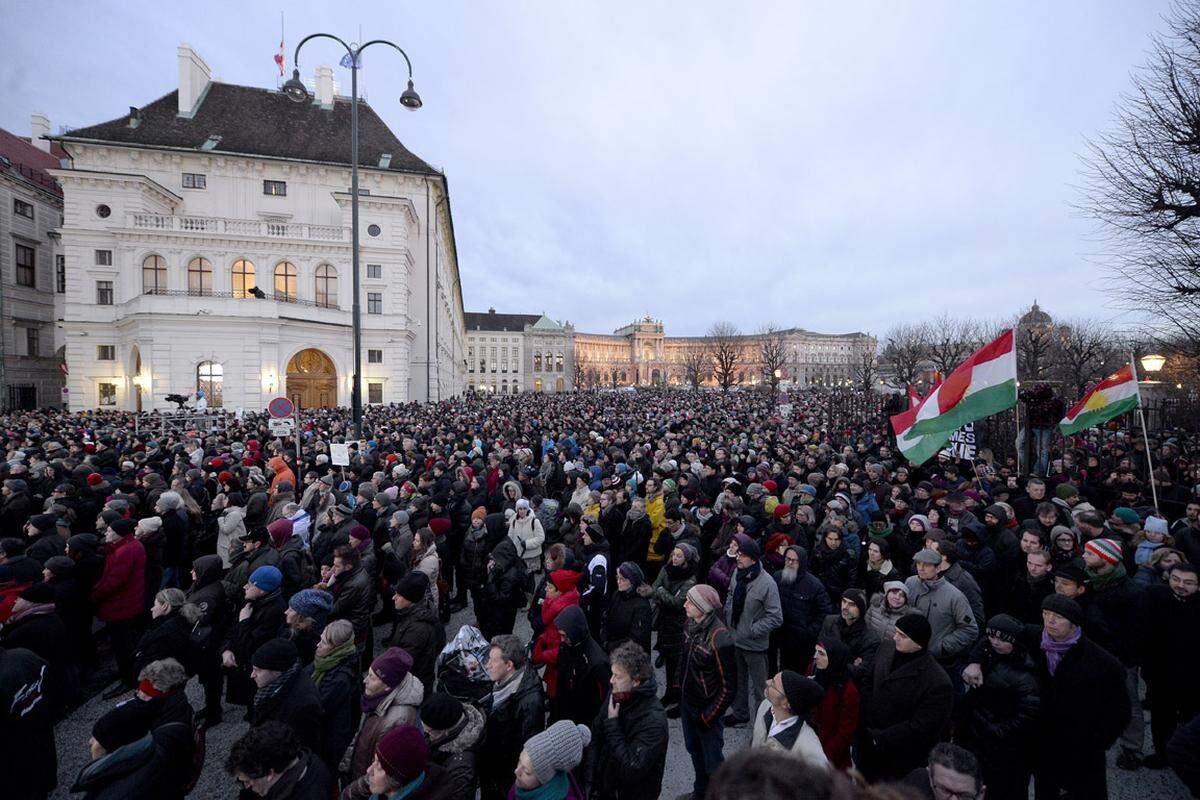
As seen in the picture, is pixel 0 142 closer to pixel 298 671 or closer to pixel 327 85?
pixel 327 85

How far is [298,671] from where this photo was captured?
3.50 m

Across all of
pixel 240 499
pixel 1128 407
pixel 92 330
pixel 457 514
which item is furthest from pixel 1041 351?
pixel 92 330

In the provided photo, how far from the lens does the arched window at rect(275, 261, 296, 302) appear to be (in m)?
32.1

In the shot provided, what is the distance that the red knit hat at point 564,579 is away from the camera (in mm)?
4605

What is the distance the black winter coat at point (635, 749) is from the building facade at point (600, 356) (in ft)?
359

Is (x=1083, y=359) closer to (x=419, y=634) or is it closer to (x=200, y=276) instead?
(x=419, y=634)

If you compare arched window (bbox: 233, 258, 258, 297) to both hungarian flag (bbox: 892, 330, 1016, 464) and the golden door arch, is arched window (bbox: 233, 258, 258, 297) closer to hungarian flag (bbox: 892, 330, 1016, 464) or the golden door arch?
the golden door arch

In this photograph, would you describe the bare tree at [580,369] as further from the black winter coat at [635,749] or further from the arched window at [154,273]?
the black winter coat at [635,749]

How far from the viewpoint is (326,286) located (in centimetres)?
3312

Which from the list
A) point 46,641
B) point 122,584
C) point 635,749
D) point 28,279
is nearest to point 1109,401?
point 635,749

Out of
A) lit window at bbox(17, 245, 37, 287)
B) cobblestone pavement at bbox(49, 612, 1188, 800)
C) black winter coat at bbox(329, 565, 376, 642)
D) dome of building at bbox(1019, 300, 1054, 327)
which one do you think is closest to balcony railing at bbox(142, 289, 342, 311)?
lit window at bbox(17, 245, 37, 287)

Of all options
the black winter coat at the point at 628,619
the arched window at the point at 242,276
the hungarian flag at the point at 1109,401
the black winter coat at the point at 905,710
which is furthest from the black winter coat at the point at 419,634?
the arched window at the point at 242,276

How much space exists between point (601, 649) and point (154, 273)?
37.1 metres

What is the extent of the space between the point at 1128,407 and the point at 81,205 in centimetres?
4509
